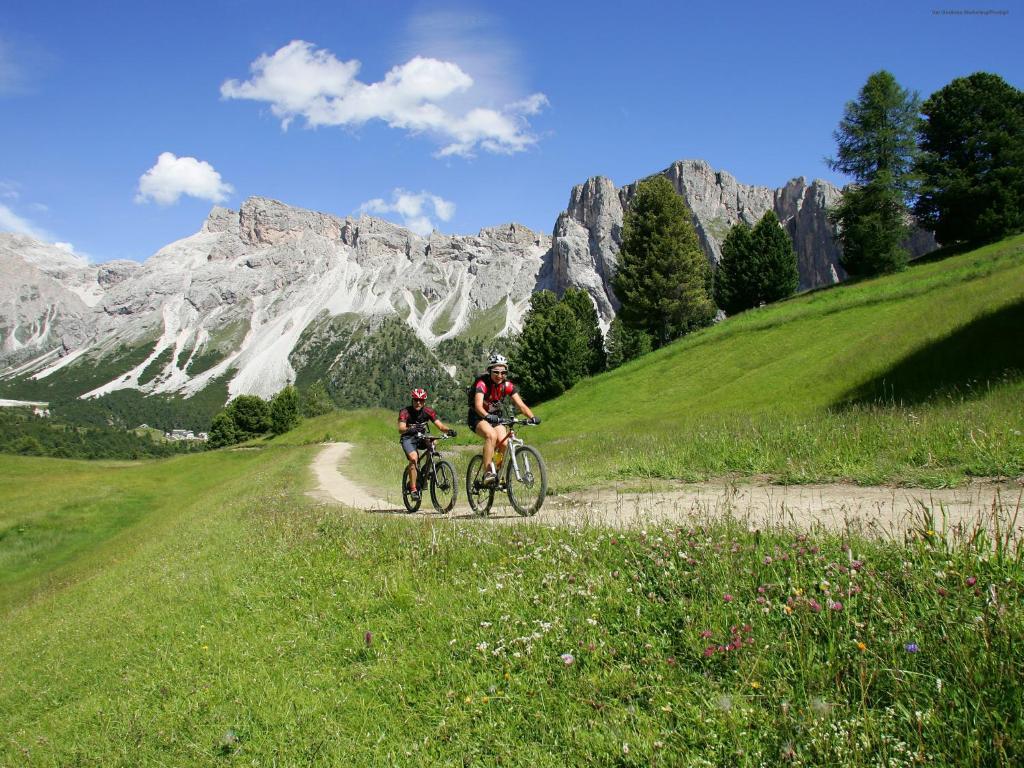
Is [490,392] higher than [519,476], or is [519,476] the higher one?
[490,392]

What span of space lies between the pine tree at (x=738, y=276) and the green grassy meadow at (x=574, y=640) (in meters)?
67.1

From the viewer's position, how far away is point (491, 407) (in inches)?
518

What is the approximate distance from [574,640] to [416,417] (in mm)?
11972

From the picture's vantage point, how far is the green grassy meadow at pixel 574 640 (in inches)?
153

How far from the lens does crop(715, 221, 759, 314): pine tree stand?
78.3 metres

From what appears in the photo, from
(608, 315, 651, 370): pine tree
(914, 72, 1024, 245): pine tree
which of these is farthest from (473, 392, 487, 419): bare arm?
(608, 315, 651, 370): pine tree

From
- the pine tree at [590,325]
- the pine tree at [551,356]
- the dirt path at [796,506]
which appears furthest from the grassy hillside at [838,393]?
the pine tree at [590,325]

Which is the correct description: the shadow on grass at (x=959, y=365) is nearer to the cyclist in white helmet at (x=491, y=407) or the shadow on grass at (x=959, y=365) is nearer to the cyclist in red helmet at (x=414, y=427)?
the cyclist in white helmet at (x=491, y=407)

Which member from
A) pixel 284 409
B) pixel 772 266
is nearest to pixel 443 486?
pixel 772 266

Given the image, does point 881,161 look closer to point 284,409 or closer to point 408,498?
point 408,498

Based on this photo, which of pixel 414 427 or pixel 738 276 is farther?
pixel 738 276

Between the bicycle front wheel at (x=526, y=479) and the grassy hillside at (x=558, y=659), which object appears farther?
the bicycle front wheel at (x=526, y=479)

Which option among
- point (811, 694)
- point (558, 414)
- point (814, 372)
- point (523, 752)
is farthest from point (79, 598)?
point (558, 414)

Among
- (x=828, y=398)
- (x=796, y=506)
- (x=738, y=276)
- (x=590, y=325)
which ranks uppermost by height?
(x=738, y=276)
